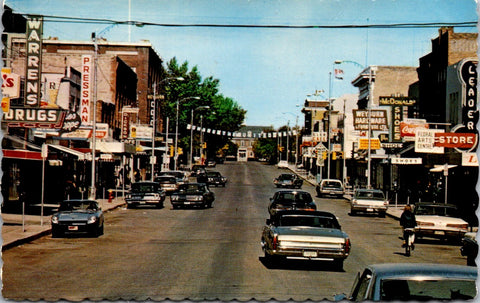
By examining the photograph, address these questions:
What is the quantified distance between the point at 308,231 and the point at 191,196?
27441 millimetres

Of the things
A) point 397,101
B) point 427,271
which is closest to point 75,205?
point 427,271

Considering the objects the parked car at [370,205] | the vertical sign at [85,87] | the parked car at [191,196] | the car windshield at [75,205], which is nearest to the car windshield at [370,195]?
the parked car at [370,205]

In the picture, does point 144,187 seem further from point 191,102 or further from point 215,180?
point 191,102

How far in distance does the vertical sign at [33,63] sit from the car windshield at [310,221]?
16046 mm

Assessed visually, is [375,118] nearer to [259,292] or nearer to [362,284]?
[259,292]

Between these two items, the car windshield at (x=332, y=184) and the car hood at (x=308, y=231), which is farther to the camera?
the car windshield at (x=332, y=184)

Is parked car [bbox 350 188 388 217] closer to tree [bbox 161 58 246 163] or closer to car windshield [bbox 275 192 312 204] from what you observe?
car windshield [bbox 275 192 312 204]

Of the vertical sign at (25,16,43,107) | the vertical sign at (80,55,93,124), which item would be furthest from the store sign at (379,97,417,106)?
Result: the vertical sign at (25,16,43,107)

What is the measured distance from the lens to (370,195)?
143 feet

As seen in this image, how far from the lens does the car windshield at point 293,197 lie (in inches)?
1348

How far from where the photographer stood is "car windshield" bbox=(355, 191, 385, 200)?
1698 inches

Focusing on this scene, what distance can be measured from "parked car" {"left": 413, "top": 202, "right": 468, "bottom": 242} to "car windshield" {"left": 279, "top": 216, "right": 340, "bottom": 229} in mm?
8820

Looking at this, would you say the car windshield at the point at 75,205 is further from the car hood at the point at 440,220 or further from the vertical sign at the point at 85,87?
the vertical sign at the point at 85,87

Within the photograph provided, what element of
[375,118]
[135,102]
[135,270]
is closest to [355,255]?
→ [135,270]
